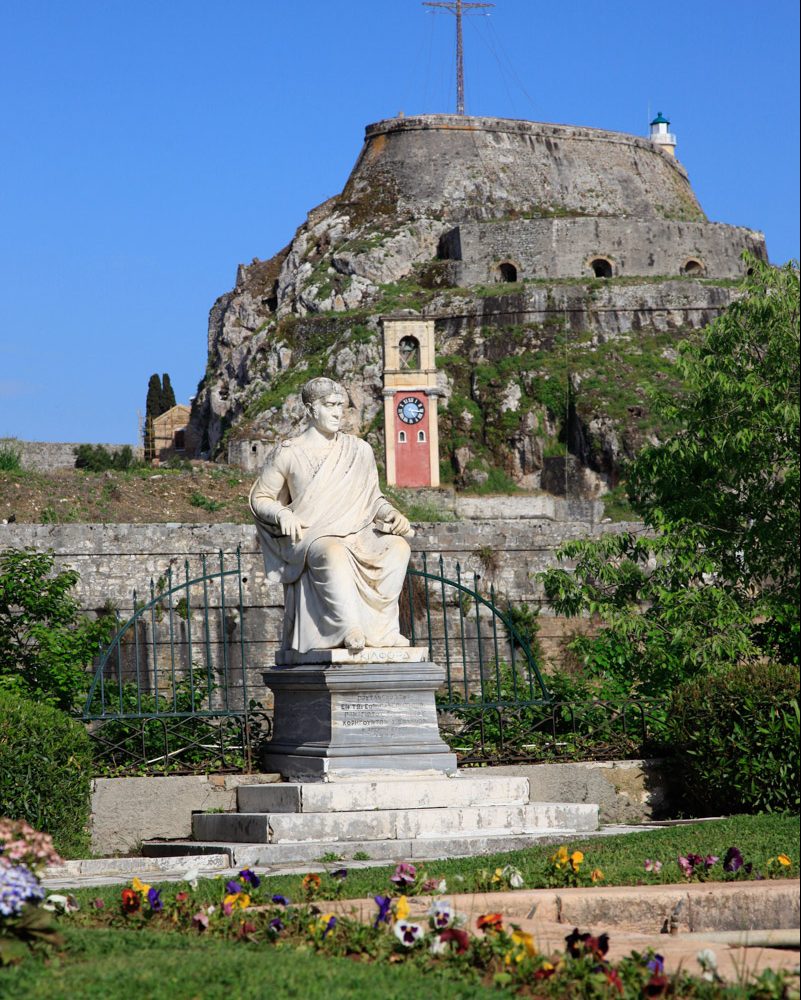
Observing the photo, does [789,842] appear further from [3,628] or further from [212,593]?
[212,593]

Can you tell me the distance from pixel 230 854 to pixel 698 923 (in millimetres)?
3079

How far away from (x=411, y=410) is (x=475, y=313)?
9.01m

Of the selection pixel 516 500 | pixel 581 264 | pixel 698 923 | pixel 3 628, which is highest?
pixel 581 264

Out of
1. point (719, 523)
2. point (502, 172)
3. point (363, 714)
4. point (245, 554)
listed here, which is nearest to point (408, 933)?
point (363, 714)

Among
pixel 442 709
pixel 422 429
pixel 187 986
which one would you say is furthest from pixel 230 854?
pixel 422 429

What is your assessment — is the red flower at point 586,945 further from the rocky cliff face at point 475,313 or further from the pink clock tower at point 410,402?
the rocky cliff face at point 475,313

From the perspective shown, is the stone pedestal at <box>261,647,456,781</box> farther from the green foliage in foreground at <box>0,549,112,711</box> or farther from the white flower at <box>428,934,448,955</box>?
the white flower at <box>428,934,448,955</box>

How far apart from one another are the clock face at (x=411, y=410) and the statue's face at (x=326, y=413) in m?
33.5

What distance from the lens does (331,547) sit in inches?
367

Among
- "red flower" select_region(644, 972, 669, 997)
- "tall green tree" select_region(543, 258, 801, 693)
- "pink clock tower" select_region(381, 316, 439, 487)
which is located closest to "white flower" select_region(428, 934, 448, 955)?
"red flower" select_region(644, 972, 669, 997)

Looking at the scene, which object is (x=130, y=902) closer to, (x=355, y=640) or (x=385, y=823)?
(x=385, y=823)

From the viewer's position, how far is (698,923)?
6.06 meters

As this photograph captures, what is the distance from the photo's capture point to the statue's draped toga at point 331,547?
30.8 feet

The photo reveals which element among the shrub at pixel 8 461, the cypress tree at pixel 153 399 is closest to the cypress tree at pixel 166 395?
the cypress tree at pixel 153 399
